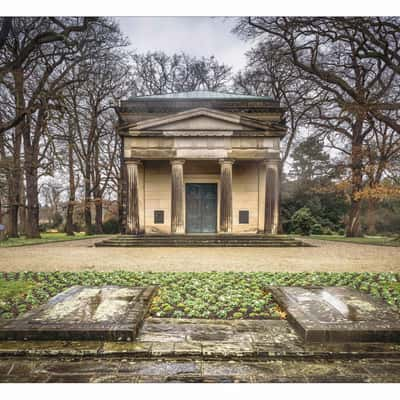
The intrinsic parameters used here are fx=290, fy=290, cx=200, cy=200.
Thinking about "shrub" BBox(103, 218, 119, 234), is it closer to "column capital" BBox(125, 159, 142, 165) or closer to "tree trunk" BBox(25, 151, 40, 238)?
"tree trunk" BBox(25, 151, 40, 238)

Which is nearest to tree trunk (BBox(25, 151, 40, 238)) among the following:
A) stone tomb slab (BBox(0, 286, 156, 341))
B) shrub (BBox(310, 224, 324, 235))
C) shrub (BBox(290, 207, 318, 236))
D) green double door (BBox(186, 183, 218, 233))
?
green double door (BBox(186, 183, 218, 233))

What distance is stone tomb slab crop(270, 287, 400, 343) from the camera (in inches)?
122

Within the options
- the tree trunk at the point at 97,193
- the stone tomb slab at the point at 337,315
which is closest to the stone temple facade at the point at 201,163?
the tree trunk at the point at 97,193

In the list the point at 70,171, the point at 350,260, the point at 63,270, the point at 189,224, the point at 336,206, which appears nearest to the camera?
the point at 63,270

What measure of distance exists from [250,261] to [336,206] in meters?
22.9

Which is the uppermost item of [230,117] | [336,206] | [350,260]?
[230,117]

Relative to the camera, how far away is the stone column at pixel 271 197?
1592 cm

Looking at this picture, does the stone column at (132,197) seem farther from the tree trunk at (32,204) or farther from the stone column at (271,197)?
the stone column at (271,197)

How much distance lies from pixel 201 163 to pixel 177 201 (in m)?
3.51

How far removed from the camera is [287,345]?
9.91 feet

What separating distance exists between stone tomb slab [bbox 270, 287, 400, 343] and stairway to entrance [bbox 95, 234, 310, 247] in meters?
9.20

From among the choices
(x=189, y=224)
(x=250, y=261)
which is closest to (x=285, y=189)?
(x=189, y=224)

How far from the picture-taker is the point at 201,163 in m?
18.1

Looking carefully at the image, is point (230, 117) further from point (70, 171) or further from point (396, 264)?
point (70, 171)
